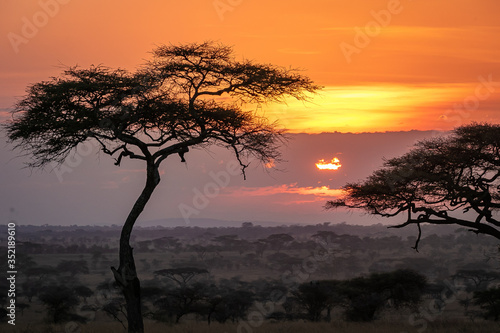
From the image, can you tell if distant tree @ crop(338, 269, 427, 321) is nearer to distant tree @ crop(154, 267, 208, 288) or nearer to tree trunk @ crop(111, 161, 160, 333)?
tree trunk @ crop(111, 161, 160, 333)

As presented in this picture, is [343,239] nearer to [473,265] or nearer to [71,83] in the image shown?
[473,265]

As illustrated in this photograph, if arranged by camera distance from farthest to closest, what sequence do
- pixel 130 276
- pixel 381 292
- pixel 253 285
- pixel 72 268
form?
1. pixel 72 268
2. pixel 253 285
3. pixel 381 292
4. pixel 130 276

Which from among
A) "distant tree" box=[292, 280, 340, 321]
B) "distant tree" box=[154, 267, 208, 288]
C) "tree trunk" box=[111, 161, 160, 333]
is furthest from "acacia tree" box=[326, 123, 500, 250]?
"distant tree" box=[154, 267, 208, 288]

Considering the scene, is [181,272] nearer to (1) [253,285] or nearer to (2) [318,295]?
(1) [253,285]

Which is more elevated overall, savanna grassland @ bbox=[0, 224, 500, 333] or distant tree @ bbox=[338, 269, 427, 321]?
distant tree @ bbox=[338, 269, 427, 321]

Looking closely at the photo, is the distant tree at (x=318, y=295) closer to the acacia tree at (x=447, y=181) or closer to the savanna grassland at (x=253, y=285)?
the savanna grassland at (x=253, y=285)

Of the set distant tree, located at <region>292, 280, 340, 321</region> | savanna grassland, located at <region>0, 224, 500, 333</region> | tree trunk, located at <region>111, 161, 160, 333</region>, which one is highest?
tree trunk, located at <region>111, 161, 160, 333</region>

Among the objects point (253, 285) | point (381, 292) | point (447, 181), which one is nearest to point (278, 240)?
point (253, 285)

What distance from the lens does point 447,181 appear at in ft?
71.6

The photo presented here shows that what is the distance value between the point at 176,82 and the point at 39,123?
13.4 ft

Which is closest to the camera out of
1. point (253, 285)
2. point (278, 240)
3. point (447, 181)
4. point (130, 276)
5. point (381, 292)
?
point (130, 276)

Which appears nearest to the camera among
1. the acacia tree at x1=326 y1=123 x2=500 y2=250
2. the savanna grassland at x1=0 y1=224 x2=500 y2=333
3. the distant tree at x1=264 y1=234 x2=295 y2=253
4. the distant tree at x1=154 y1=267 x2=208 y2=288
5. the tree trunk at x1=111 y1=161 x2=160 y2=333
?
the tree trunk at x1=111 y1=161 x2=160 y2=333

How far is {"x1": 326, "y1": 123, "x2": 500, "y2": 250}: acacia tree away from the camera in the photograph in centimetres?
2130

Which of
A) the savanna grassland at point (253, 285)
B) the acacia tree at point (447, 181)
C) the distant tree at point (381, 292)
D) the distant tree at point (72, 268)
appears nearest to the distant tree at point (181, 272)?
the savanna grassland at point (253, 285)
